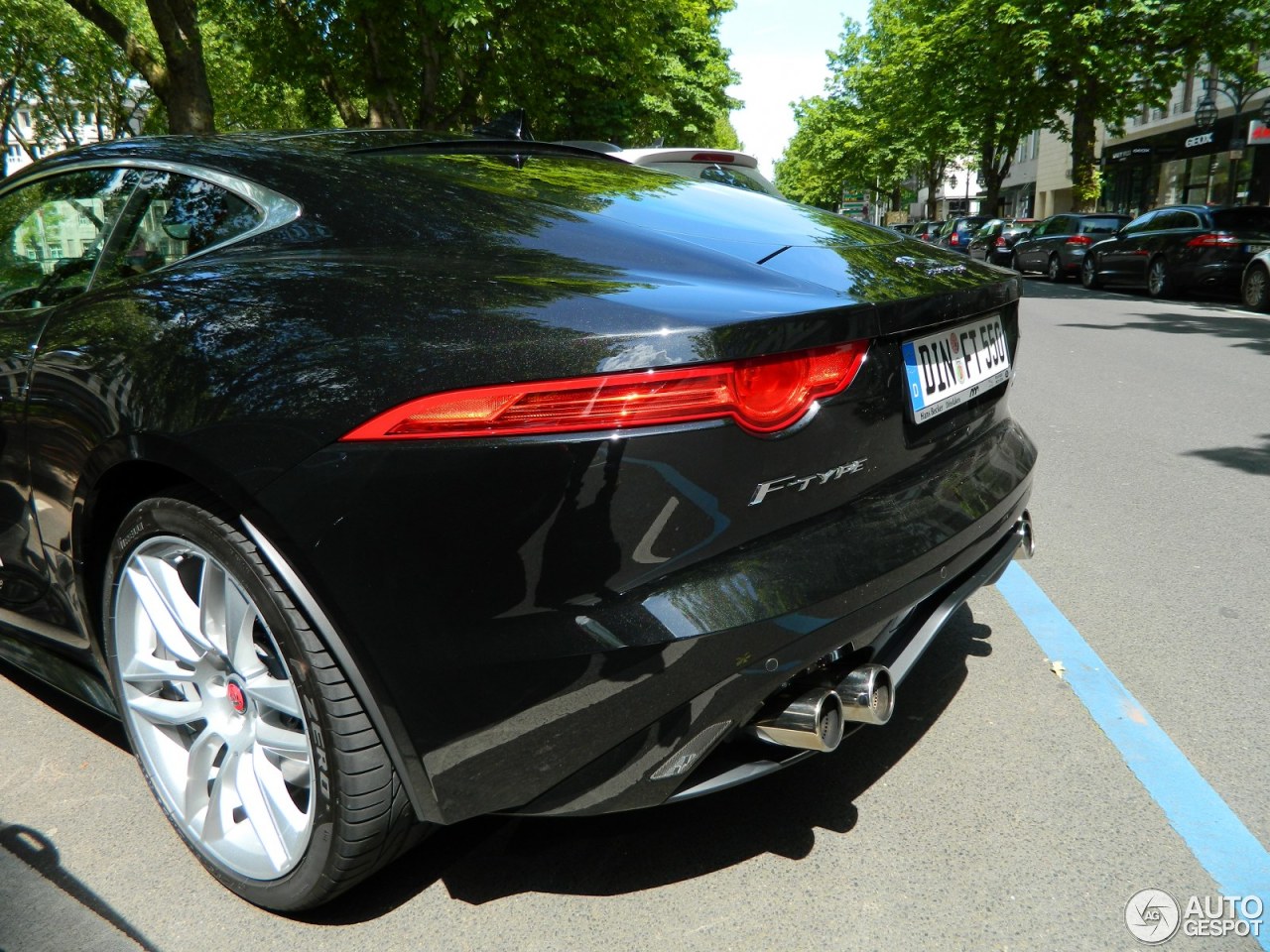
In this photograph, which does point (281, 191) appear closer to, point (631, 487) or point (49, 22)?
point (631, 487)

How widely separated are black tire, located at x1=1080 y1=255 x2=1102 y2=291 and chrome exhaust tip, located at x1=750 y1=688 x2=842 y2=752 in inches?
771

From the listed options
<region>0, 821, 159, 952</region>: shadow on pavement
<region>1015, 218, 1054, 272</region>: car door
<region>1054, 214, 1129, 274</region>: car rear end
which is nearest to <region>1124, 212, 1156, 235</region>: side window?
<region>1054, 214, 1129, 274</region>: car rear end

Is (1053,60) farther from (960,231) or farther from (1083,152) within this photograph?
(960,231)

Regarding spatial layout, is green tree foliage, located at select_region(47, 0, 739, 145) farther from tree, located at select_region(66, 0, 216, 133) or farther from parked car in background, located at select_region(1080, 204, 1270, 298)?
parked car in background, located at select_region(1080, 204, 1270, 298)

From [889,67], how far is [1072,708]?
128 ft

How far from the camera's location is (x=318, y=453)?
1881 mm

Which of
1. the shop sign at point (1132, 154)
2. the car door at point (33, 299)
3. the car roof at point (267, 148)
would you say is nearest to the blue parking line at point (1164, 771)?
the car roof at point (267, 148)

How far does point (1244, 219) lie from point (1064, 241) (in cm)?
637

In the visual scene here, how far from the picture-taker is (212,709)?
233 centimetres

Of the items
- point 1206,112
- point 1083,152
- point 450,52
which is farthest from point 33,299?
point 1206,112

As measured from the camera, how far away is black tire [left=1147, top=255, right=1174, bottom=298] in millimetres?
16833

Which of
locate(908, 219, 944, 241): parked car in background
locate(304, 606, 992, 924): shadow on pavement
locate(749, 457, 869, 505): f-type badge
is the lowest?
locate(908, 219, 944, 241): parked car in background

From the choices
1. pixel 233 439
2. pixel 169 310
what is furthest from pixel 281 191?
pixel 233 439

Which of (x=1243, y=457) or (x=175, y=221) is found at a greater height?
(x=175, y=221)
